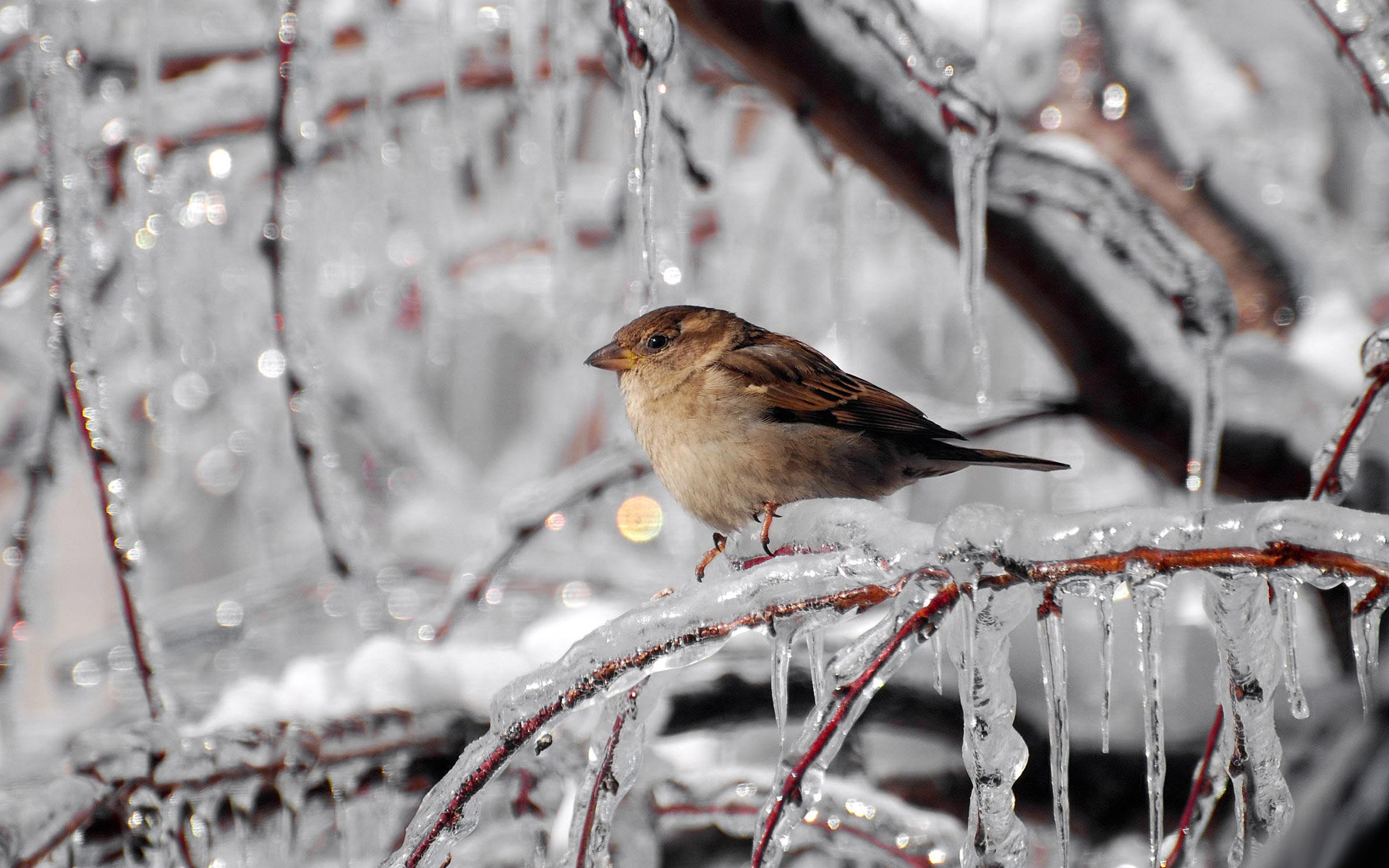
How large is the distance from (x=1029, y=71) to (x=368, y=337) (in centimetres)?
411

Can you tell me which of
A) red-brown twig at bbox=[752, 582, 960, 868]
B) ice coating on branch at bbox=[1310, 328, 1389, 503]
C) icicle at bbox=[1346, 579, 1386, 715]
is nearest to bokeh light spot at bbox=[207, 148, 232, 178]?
red-brown twig at bbox=[752, 582, 960, 868]

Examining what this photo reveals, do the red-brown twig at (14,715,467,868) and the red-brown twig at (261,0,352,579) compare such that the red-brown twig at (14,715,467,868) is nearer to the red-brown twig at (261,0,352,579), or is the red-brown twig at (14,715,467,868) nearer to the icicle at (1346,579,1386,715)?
the red-brown twig at (261,0,352,579)

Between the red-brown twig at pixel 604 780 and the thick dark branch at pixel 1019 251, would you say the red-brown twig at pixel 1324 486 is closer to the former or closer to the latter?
the red-brown twig at pixel 604 780

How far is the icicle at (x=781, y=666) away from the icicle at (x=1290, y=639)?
0.53 metres

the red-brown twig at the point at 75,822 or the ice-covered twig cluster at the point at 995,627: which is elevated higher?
the ice-covered twig cluster at the point at 995,627

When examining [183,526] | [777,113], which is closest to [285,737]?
[777,113]

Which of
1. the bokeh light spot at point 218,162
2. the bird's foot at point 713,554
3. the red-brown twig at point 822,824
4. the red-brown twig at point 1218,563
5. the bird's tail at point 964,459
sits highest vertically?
the bokeh light spot at point 218,162

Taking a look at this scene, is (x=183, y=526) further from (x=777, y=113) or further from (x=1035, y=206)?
(x=1035, y=206)

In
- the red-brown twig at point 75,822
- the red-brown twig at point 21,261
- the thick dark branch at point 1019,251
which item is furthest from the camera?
the red-brown twig at point 21,261

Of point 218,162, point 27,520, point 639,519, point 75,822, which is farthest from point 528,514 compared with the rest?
point 639,519

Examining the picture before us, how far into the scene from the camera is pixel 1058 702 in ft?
3.97

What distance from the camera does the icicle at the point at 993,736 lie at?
1071 millimetres

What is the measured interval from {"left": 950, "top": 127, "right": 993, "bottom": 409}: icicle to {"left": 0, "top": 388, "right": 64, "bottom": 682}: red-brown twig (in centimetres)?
185

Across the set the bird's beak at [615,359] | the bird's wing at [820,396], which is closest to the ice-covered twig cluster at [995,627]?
the bird's wing at [820,396]
